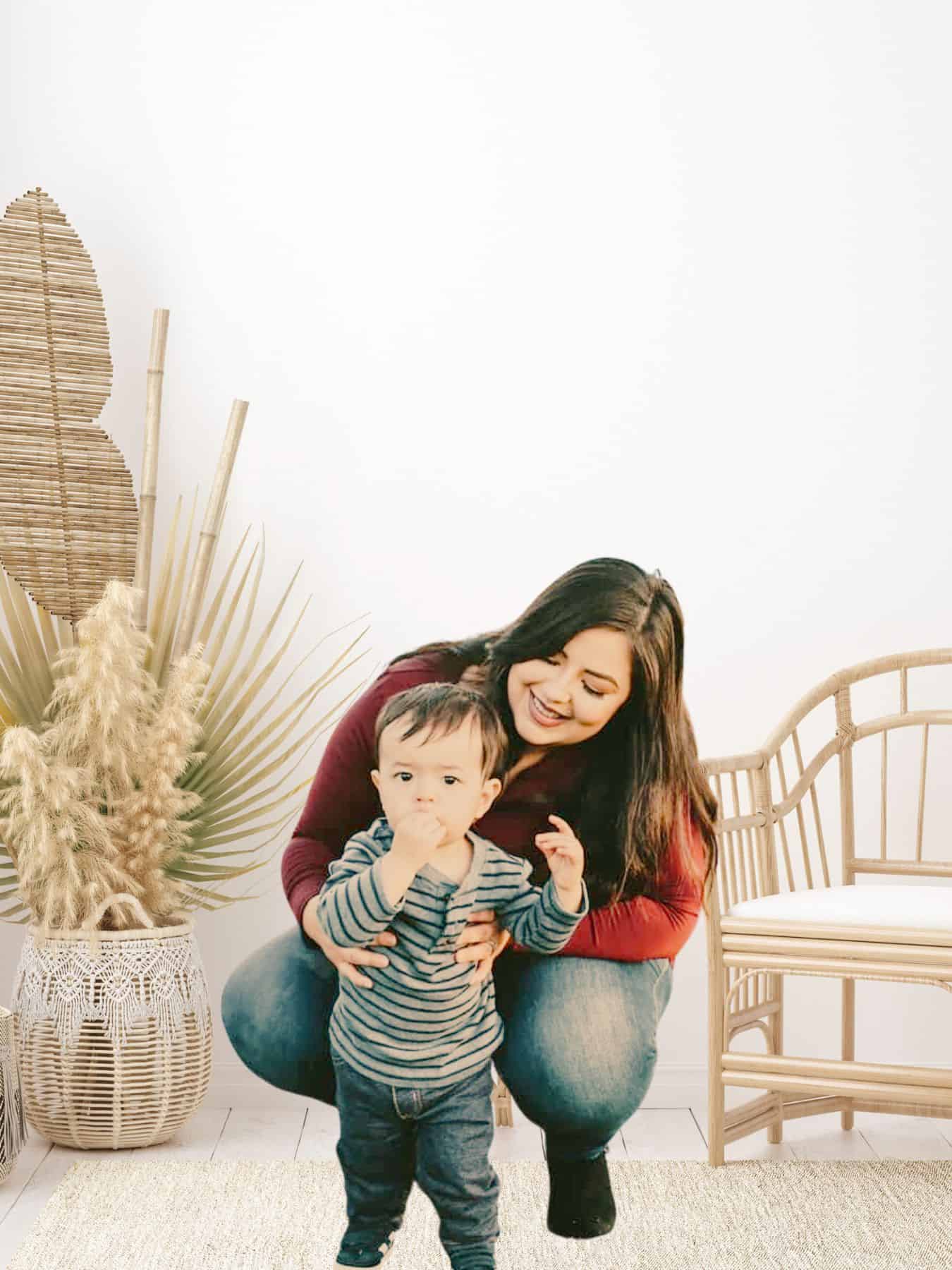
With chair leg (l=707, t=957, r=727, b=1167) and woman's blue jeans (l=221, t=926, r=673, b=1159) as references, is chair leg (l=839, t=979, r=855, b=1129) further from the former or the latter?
woman's blue jeans (l=221, t=926, r=673, b=1159)

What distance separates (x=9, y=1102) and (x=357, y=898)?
1.41 meters

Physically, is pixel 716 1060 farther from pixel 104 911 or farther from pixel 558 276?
pixel 558 276

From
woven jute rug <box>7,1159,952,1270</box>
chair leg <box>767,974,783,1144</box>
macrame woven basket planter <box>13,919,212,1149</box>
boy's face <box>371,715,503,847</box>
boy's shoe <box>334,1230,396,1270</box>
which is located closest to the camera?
boy's face <box>371,715,503,847</box>

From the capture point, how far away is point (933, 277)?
289 centimetres

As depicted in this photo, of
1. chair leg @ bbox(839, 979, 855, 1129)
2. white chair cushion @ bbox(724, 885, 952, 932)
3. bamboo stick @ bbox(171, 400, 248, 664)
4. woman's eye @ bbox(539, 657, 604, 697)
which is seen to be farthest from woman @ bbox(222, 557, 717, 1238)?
chair leg @ bbox(839, 979, 855, 1129)

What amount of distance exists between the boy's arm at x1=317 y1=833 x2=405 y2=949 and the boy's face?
48 mm

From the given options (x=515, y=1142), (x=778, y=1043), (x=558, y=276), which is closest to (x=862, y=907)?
(x=778, y=1043)

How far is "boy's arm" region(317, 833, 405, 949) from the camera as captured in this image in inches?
51.0

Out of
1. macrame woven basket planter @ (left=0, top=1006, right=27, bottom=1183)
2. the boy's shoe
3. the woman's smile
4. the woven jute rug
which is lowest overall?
the woven jute rug

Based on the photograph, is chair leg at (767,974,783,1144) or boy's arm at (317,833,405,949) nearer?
boy's arm at (317,833,405,949)

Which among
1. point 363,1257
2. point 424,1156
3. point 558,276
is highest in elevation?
point 558,276

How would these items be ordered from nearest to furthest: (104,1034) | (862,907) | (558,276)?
(862,907) < (104,1034) < (558,276)

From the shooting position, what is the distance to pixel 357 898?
1.31 metres

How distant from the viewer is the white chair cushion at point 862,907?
2.29 metres
